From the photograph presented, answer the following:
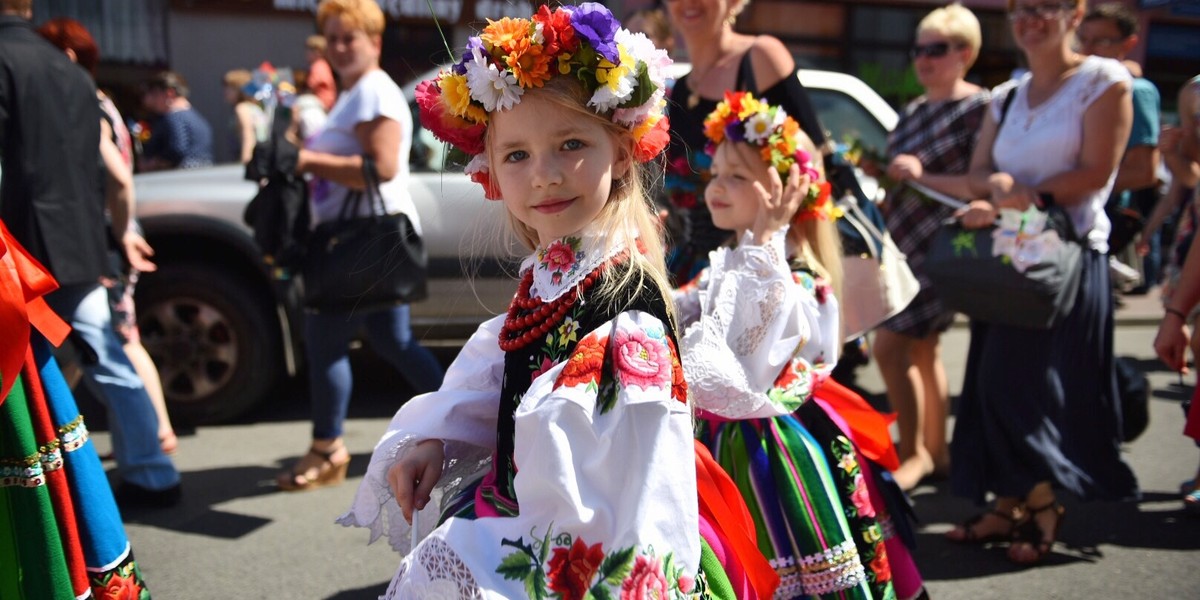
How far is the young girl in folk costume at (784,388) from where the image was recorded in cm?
227

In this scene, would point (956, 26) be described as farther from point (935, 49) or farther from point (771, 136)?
point (771, 136)

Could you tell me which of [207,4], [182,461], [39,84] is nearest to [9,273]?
[39,84]

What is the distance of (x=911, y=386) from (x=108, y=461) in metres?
3.49

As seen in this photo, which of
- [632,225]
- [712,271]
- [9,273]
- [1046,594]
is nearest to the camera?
[632,225]

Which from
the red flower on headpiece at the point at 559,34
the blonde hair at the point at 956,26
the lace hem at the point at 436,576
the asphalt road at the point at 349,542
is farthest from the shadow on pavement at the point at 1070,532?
the red flower on headpiece at the point at 559,34

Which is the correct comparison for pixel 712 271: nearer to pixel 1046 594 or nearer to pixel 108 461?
pixel 1046 594

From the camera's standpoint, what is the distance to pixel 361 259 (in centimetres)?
384

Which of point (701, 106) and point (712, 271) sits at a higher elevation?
point (701, 106)

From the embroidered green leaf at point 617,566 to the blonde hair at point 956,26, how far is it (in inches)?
142

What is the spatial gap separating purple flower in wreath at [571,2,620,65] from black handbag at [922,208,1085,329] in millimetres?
1870

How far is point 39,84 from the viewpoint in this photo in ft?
10.9

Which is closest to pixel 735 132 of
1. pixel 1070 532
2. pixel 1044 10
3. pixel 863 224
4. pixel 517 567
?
pixel 863 224

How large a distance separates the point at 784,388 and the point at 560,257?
0.76 m

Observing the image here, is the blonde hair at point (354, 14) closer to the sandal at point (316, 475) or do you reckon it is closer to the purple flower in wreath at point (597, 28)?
the sandal at point (316, 475)
